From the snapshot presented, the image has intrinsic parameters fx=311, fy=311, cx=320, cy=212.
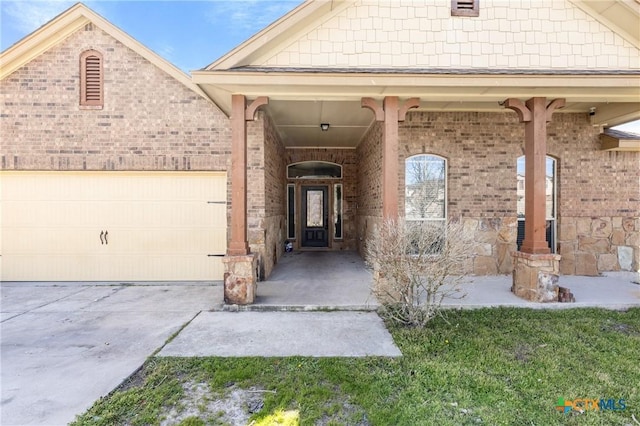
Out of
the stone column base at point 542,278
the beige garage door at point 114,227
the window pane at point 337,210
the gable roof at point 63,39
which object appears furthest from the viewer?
the window pane at point 337,210

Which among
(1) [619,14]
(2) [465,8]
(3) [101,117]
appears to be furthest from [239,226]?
(1) [619,14]

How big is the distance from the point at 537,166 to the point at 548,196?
249 centimetres

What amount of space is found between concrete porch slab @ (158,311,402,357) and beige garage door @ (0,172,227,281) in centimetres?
246

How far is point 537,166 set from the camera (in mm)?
5090

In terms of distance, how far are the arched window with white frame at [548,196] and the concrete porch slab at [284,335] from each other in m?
4.48

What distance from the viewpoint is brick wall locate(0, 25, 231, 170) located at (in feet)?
20.9

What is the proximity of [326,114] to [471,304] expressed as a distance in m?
4.70

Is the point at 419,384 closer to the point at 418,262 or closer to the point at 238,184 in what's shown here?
the point at 418,262

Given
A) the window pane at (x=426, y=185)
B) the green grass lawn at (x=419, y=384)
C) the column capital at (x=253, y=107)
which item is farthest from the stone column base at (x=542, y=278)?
the column capital at (x=253, y=107)

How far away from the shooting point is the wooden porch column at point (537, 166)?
5.09 meters

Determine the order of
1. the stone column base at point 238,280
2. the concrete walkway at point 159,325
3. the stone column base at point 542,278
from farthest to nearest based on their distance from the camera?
the stone column base at point 542,278, the stone column base at point 238,280, the concrete walkway at point 159,325

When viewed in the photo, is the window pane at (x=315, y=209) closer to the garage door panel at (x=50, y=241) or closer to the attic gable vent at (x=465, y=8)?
the garage door panel at (x=50, y=241)

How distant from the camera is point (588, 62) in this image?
515 cm

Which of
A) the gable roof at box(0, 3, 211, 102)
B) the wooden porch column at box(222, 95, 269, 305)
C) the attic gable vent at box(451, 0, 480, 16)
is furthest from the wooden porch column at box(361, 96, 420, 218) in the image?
the gable roof at box(0, 3, 211, 102)
